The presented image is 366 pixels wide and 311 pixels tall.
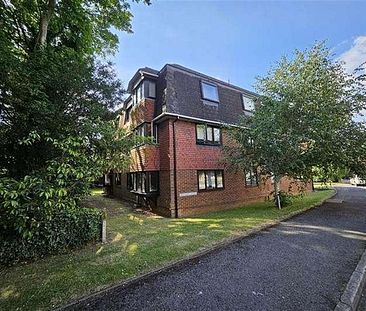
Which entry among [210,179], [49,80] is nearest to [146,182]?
[210,179]

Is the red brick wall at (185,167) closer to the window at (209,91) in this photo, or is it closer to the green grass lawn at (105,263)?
the window at (209,91)

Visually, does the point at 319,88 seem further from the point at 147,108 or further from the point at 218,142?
the point at 147,108

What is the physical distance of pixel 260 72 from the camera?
1373 centimetres

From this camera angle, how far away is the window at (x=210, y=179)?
12704 millimetres

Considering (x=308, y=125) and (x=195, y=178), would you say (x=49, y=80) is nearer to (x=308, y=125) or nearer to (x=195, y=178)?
(x=195, y=178)

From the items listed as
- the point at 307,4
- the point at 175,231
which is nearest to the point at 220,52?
the point at 307,4

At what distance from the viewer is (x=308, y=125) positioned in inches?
428

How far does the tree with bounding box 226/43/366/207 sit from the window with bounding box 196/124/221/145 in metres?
1.63

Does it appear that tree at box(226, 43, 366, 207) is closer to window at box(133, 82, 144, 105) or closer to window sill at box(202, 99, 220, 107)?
window sill at box(202, 99, 220, 107)

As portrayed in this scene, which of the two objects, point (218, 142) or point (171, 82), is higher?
point (171, 82)

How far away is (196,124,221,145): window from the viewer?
12939 millimetres

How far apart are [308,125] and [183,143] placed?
644 cm

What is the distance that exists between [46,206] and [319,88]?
1322 cm

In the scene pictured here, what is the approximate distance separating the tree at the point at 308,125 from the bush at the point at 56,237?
801 centimetres
